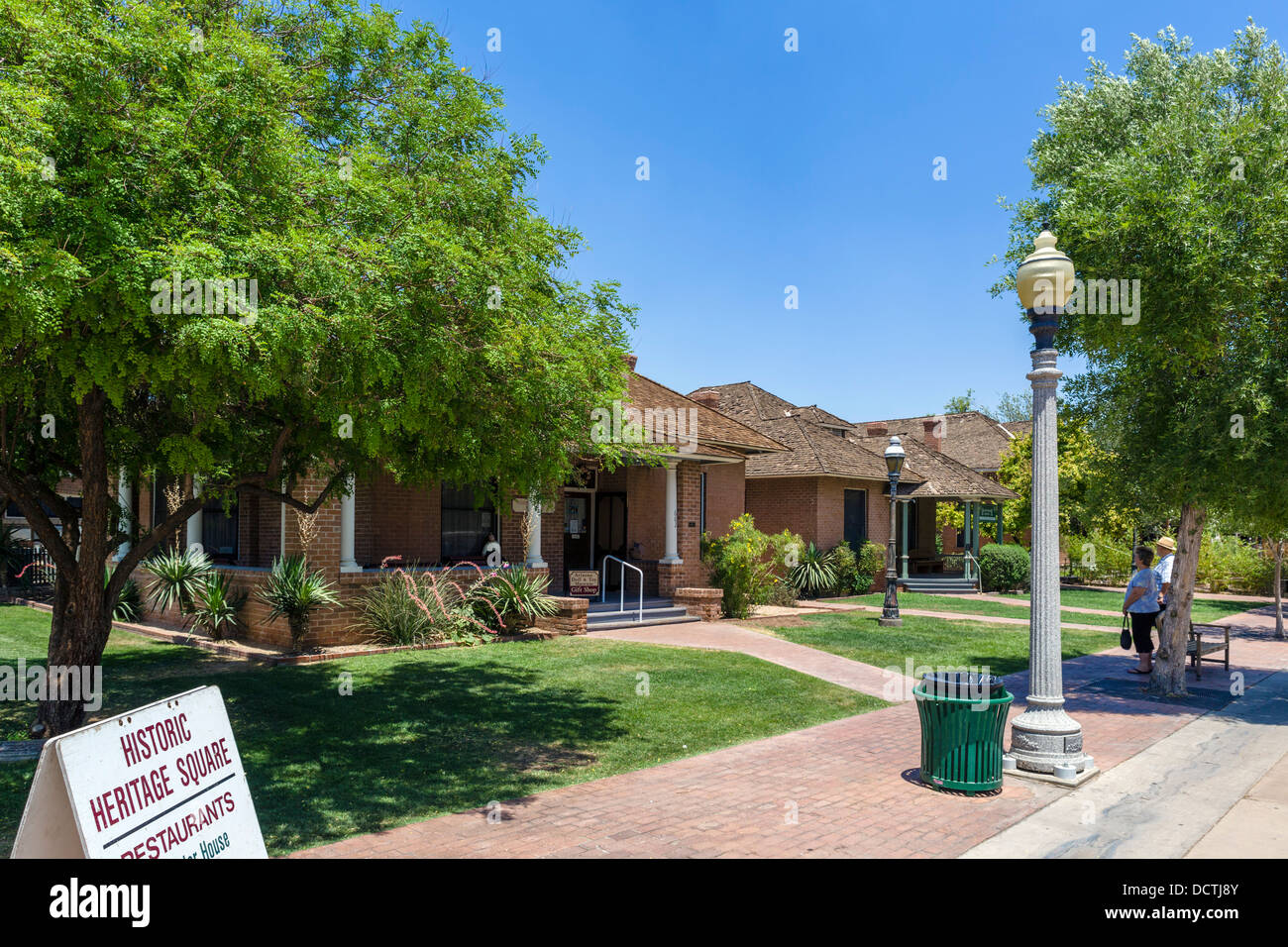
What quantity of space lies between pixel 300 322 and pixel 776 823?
4599mm

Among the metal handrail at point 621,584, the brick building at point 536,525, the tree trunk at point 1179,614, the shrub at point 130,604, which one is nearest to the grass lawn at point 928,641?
the tree trunk at point 1179,614

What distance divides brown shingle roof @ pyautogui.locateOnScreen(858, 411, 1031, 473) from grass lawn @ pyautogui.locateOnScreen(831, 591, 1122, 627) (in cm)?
1261

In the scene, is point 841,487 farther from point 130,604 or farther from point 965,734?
point 965,734

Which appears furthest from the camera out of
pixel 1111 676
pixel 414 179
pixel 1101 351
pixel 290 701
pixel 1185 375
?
pixel 1111 676

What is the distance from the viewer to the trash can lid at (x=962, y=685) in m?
7.01

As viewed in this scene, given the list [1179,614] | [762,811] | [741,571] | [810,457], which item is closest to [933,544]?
[810,457]

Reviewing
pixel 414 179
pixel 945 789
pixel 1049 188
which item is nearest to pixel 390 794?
pixel 945 789

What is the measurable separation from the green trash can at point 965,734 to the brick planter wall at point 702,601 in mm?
10883

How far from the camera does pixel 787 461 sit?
2575 centimetres

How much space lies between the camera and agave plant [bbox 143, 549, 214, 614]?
14102 mm

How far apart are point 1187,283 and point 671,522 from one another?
11105 mm

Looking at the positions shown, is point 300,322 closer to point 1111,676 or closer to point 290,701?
point 290,701

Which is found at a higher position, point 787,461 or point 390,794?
point 787,461

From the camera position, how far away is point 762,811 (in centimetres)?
624
